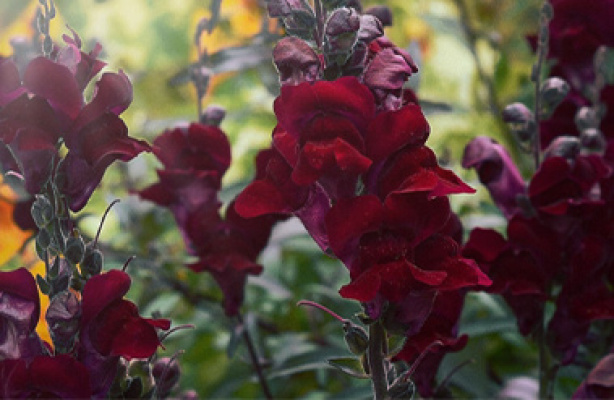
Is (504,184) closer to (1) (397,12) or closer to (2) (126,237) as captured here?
(2) (126,237)

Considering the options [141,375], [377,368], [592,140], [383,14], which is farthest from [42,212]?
[592,140]

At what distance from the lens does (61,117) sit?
579 mm

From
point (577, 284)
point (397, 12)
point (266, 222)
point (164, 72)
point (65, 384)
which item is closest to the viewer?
point (65, 384)

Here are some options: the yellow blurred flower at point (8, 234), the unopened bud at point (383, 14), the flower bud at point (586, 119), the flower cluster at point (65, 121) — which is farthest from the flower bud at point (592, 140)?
the yellow blurred flower at point (8, 234)

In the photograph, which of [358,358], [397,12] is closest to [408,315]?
[358,358]

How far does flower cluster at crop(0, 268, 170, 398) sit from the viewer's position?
1.76 ft

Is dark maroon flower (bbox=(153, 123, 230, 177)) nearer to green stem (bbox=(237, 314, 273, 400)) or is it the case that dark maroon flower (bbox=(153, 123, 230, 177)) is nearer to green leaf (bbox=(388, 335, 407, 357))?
green stem (bbox=(237, 314, 273, 400))

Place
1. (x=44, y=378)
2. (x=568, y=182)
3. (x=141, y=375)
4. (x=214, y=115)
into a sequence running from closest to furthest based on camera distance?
(x=44, y=378)
(x=141, y=375)
(x=568, y=182)
(x=214, y=115)

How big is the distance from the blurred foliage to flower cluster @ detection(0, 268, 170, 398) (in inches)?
4.2

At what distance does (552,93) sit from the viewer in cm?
77

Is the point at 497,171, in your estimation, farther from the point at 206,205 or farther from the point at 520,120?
the point at 206,205

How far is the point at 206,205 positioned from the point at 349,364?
31 centimetres

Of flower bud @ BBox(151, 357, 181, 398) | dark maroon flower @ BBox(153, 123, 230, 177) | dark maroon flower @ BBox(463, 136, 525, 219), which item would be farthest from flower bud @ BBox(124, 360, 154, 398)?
dark maroon flower @ BBox(463, 136, 525, 219)

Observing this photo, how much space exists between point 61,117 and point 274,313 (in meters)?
0.72
